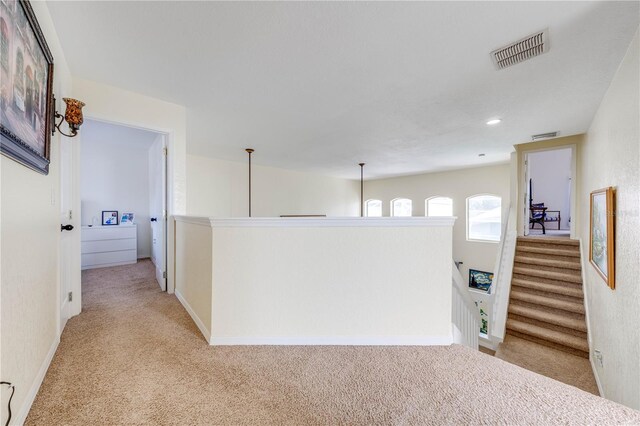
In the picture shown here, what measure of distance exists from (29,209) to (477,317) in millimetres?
4851

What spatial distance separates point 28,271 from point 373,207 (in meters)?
8.87

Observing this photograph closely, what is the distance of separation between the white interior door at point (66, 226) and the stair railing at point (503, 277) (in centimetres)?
532

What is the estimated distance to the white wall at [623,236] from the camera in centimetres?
181

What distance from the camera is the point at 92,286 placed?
357 cm

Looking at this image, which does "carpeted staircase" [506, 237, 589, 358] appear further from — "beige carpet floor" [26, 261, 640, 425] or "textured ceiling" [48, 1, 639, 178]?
"beige carpet floor" [26, 261, 640, 425]

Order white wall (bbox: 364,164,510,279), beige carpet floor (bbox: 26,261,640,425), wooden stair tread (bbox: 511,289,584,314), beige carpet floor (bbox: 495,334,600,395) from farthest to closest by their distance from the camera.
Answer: white wall (bbox: 364,164,510,279), wooden stair tread (bbox: 511,289,584,314), beige carpet floor (bbox: 495,334,600,395), beige carpet floor (bbox: 26,261,640,425)

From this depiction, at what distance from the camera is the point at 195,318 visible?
245 cm

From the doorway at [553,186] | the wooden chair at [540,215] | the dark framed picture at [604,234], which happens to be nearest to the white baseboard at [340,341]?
the dark framed picture at [604,234]

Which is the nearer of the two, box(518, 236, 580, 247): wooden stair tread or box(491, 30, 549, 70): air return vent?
box(491, 30, 549, 70): air return vent

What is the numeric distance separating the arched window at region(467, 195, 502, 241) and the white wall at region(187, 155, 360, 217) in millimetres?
3703

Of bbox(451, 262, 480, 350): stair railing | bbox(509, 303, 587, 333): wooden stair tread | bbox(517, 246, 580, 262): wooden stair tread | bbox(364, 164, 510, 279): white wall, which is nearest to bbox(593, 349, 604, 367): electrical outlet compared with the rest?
bbox(509, 303, 587, 333): wooden stair tread

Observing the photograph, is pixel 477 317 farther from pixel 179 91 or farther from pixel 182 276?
pixel 179 91

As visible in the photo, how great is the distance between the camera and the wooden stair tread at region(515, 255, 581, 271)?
14.0 ft

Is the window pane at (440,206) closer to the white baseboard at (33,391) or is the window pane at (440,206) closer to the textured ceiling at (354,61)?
the textured ceiling at (354,61)
